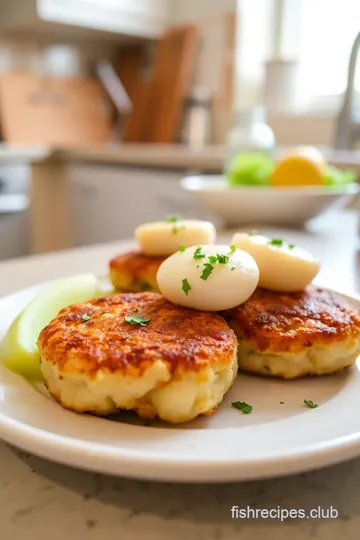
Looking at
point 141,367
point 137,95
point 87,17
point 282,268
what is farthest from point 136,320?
point 137,95

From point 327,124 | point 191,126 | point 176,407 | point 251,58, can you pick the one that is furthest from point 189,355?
point 251,58

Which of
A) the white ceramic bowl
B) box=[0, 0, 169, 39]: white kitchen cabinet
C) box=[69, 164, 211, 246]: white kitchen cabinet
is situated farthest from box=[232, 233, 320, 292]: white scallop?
box=[0, 0, 169, 39]: white kitchen cabinet

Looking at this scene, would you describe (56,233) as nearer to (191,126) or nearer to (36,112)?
(36,112)

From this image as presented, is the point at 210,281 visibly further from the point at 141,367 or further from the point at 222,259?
the point at 141,367

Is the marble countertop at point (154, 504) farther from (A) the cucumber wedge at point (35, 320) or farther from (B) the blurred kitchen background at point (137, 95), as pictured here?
(B) the blurred kitchen background at point (137, 95)

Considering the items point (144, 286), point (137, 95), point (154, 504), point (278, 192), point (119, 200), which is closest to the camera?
point (154, 504)

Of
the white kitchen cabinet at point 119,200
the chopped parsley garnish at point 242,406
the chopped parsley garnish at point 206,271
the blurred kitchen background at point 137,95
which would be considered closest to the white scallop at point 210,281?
the chopped parsley garnish at point 206,271
